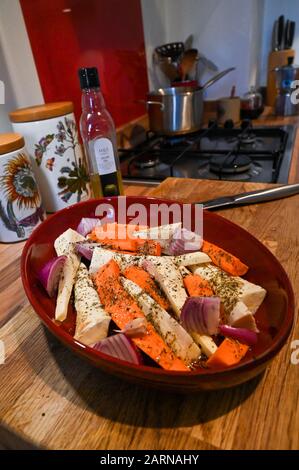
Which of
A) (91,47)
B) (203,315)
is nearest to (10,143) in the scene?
(203,315)

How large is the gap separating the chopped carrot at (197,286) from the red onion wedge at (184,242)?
0.08m

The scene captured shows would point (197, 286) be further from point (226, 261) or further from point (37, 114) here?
point (37, 114)

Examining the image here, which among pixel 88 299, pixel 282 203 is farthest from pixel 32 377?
pixel 282 203

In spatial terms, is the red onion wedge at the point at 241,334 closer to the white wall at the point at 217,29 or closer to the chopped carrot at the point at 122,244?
the chopped carrot at the point at 122,244

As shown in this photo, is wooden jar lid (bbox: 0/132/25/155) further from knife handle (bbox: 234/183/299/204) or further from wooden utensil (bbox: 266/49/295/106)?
wooden utensil (bbox: 266/49/295/106)

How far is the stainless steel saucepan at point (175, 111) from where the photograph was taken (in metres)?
1.30

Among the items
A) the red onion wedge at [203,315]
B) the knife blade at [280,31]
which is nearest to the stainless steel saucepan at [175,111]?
the knife blade at [280,31]

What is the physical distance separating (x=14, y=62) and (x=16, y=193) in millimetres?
413

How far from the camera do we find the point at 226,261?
0.55 m

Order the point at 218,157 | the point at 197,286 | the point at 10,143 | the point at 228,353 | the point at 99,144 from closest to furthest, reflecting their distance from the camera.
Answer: the point at 228,353
the point at 197,286
the point at 10,143
the point at 99,144
the point at 218,157

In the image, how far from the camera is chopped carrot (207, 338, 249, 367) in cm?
37

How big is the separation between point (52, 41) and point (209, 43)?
1.06 meters

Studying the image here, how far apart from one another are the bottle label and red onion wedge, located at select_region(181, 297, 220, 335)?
524 mm

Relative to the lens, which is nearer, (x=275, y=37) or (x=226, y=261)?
(x=226, y=261)
